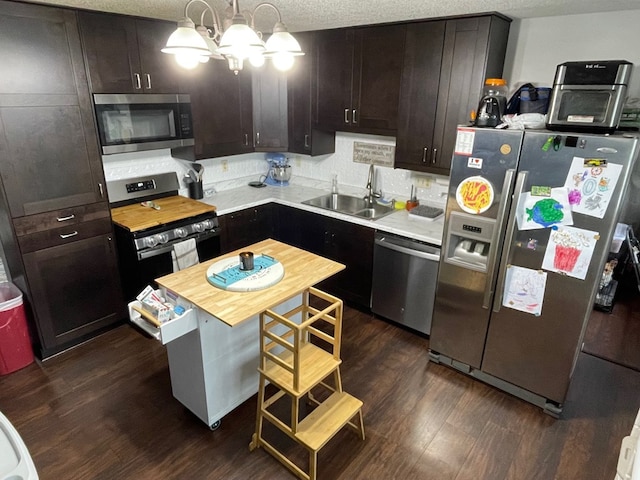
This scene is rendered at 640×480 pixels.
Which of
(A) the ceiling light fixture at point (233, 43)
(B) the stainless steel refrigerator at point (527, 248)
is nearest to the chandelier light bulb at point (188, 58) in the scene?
(A) the ceiling light fixture at point (233, 43)

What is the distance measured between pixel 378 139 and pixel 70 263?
267 centimetres

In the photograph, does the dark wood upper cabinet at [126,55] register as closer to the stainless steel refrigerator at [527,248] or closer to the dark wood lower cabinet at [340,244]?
the dark wood lower cabinet at [340,244]

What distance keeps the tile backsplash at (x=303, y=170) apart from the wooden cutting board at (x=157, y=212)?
0.89 ft

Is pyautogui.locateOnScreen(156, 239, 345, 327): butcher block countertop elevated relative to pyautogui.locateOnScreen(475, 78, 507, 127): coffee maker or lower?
lower

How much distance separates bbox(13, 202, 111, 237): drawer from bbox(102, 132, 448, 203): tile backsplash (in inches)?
17.8

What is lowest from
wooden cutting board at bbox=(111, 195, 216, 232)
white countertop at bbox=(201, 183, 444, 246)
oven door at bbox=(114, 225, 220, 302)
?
oven door at bbox=(114, 225, 220, 302)

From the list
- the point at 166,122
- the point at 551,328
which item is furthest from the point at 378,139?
the point at 551,328

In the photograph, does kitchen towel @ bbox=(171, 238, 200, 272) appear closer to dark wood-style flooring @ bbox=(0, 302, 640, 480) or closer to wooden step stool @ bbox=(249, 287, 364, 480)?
dark wood-style flooring @ bbox=(0, 302, 640, 480)

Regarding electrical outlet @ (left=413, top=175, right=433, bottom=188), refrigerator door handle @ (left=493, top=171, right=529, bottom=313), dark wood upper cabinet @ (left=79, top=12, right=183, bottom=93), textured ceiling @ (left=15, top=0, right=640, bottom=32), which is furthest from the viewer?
electrical outlet @ (left=413, top=175, right=433, bottom=188)

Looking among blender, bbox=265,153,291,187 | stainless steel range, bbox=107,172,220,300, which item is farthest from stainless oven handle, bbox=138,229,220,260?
blender, bbox=265,153,291,187

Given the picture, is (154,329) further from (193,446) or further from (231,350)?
(193,446)

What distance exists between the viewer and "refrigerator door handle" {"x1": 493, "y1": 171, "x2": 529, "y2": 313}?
216 cm

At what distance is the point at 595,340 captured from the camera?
3148mm

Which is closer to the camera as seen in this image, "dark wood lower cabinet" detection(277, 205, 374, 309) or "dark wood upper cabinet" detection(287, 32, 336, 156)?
"dark wood lower cabinet" detection(277, 205, 374, 309)
